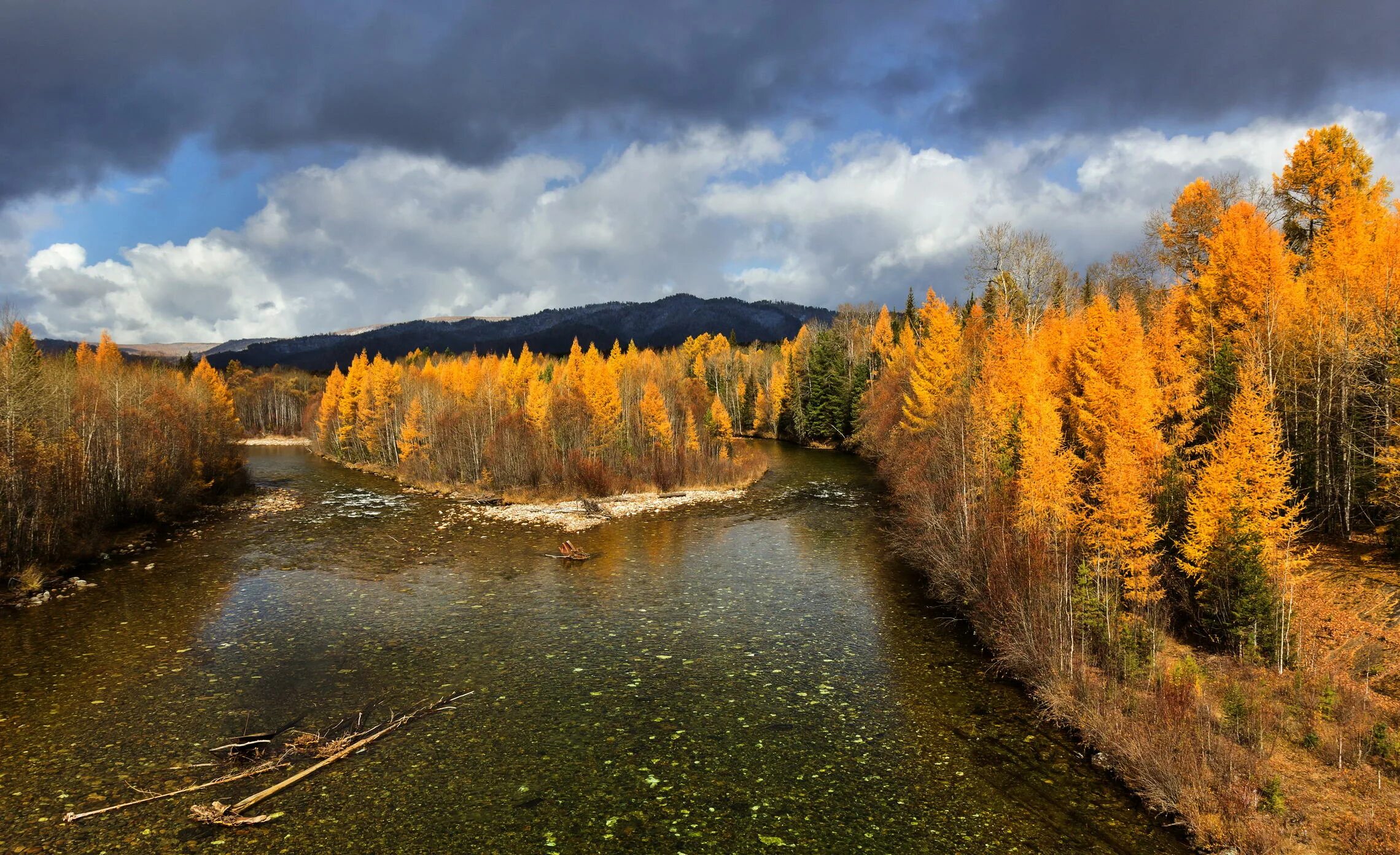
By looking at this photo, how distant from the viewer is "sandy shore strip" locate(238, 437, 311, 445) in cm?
10719

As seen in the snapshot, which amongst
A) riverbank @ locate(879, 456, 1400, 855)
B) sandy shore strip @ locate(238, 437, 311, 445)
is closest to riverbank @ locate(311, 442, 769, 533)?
riverbank @ locate(879, 456, 1400, 855)

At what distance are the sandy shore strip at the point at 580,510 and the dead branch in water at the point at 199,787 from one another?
24.9 metres

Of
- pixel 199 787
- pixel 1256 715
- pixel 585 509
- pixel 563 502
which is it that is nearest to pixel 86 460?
pixel 563 502

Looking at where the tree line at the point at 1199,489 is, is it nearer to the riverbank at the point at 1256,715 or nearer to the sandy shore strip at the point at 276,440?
the riverbank at the point at 1256,715

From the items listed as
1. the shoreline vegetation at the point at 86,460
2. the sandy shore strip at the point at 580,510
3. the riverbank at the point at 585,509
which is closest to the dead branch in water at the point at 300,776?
the shoreline vegetation at the point at 86,460

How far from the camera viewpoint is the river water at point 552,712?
36.7ft

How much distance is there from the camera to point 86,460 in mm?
31719

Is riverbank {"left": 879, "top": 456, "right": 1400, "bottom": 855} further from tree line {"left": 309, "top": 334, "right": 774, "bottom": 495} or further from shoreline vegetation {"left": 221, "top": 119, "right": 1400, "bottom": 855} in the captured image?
tree line {"left": 309, "top": 334, "right": 774, "bottom": 495}

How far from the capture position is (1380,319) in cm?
2452

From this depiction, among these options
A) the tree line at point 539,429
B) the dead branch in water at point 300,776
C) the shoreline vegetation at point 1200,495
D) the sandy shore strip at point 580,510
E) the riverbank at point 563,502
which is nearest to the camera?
the dead branch in water at point 300,776

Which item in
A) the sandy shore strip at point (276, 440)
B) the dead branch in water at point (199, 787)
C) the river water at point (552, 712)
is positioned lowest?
the river water at point (552, 712)

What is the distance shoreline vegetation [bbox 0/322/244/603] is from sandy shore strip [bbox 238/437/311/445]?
59.1 meters

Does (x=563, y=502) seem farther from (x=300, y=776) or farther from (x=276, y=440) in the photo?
(x=276, y=440)

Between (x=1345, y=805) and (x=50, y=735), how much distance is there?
25761 millimetres
